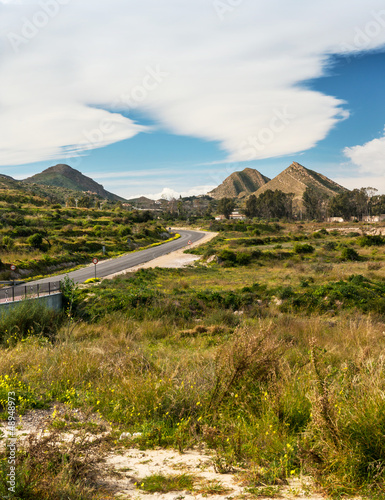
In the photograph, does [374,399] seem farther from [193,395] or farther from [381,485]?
[193,395]

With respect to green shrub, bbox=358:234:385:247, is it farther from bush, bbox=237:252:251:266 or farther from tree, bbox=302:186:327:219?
tree, bbox=302:186:327:219

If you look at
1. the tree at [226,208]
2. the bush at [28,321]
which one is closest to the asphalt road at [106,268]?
the bush at [28,321]

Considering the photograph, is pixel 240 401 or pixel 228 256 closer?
pixel 240 401

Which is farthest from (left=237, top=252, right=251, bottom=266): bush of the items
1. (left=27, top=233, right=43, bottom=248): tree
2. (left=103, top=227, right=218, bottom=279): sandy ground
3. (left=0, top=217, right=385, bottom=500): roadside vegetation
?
(left=0, top=217, right=385, bottom=500): roadside vegetation

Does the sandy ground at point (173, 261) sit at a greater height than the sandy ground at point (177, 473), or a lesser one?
lesser

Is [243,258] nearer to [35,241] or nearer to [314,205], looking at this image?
[35,241]

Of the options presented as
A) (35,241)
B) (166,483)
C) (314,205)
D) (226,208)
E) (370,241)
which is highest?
(226,208)

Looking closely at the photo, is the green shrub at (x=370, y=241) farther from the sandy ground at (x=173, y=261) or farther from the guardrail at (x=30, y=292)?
the guardrail at (x=30, y=292)

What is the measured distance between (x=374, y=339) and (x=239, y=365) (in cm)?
505

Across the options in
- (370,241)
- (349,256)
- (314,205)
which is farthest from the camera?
(314,205)

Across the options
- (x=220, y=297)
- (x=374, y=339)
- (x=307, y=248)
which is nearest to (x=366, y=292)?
(x=220, y=297)

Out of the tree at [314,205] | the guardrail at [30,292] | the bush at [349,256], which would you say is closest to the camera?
the guardrail at [30,292]

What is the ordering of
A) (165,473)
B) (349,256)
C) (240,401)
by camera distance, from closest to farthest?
1. (165,473)
2. (240,401)
3. (349,256)

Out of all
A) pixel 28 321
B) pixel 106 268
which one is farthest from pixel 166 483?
pixel 106 268
